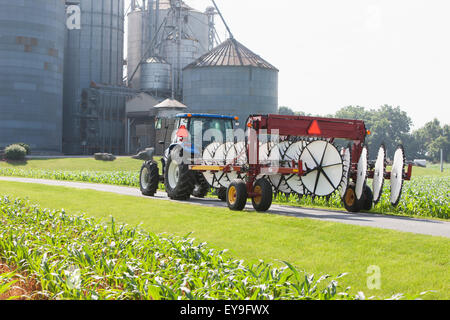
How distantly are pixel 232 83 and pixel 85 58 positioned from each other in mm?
25050

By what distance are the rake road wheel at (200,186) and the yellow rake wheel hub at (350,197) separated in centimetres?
558

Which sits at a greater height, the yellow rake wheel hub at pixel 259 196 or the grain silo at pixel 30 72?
the grain silo at pixel 30 72

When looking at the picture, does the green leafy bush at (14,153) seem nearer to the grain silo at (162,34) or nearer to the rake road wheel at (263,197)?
the grain silo at (162,34)

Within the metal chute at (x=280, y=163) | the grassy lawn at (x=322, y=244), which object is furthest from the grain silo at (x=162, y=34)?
the grassy lawn at (x=322, y=244)

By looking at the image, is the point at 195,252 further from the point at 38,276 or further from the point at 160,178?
the point at 160,178

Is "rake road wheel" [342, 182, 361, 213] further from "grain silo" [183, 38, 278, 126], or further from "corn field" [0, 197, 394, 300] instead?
"grain silo" [183, 38, 278, 126]

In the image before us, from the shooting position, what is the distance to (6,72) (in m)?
74.4

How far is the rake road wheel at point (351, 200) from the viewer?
16.4 meters

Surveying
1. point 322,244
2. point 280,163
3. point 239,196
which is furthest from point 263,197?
point 322,244

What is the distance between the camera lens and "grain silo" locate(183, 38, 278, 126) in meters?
78.1

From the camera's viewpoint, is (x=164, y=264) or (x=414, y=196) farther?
(x=414, y=196)

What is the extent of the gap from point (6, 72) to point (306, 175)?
67.6 meters

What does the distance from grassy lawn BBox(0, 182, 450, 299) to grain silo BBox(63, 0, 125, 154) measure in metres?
73.7
